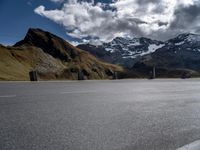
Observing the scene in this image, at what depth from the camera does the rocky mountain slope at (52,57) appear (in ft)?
275

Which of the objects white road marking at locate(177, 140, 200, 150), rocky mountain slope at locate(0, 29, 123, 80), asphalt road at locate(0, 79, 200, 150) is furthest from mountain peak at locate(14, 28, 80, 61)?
white road marking at locate(177, 140, 200, 150)

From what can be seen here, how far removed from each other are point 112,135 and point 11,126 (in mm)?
1530

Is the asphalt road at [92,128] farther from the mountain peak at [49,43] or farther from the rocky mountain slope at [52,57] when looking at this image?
the mountain peak at [49,43]

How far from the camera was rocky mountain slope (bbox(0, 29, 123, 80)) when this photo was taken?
275 ft

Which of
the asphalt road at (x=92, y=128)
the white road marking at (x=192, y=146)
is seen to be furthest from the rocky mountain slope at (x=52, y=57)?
the white road marking at (x=192, y=146)

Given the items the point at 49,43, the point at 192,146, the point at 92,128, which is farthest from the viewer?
the point at 49,43

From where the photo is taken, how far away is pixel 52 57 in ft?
347

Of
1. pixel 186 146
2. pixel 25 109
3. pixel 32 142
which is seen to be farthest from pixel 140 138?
pixel 25 109

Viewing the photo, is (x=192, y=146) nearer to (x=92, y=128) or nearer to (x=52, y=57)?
(x=92, y=128)

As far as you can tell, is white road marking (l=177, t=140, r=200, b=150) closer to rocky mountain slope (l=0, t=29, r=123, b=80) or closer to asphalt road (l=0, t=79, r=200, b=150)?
asphalt road (l=0, t=79, r=200, b=150)

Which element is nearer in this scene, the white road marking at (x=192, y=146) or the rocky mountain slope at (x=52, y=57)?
the white road marking at (x=192, y=146)

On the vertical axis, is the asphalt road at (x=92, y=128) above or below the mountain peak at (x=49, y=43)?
below

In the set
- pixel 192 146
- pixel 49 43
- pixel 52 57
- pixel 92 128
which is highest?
pixel 49 43

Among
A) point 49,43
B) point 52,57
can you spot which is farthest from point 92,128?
point 49,43
